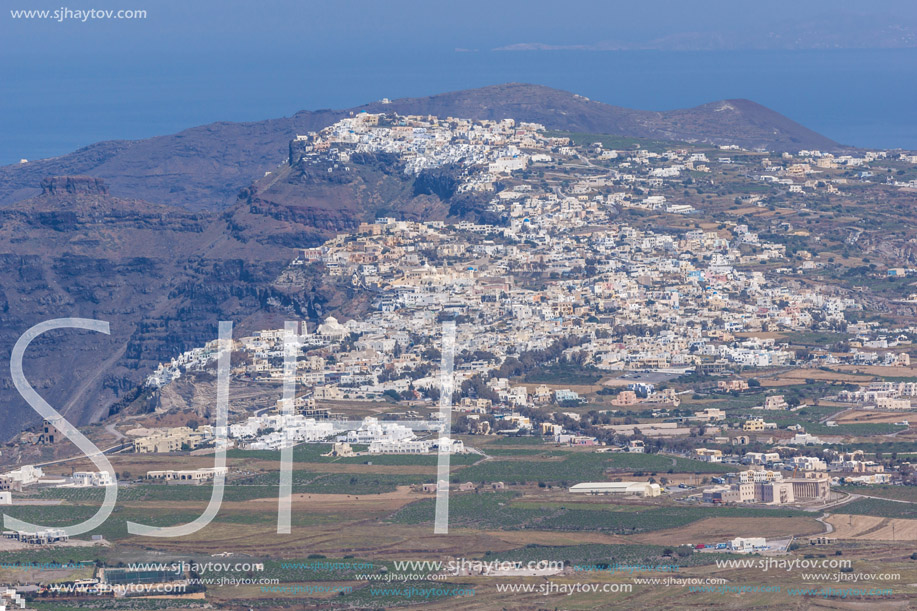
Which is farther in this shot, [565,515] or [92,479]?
[92,479]

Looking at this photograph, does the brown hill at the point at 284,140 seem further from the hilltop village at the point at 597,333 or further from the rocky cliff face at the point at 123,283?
the rocky cliff face at the point at 123,283

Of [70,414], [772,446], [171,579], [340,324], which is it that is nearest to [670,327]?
[340,324]

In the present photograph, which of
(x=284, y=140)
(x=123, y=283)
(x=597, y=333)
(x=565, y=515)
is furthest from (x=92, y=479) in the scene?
(x=284, y=140)

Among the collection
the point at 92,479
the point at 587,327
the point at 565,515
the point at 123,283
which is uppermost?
the point at 123,283

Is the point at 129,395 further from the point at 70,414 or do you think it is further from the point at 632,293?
the point at 632,293

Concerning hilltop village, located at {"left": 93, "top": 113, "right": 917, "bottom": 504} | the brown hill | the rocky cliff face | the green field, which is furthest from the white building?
the brown hill

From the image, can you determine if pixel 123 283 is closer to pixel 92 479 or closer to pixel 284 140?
pixel 284 140

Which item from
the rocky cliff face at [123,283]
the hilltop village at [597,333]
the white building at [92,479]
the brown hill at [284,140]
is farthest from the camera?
the brown hill at [284,140]

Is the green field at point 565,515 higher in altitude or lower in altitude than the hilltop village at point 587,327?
lower

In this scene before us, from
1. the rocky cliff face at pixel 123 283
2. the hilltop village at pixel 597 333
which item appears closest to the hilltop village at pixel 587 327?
the hilltop village at pixel 597 333

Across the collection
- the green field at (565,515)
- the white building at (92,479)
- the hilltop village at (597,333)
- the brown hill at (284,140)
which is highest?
the brown hill at (284,140)

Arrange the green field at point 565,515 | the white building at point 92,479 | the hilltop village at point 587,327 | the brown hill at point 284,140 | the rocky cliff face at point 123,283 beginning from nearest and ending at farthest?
the green field at point 565,515 → the white building at point 92,479 → the hilltop village at point 587,327 → the rocky cliff face at point 123,283 → the brown hill at point 284,140

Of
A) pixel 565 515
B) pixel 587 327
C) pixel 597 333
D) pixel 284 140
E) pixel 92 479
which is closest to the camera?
pixel 565 515
